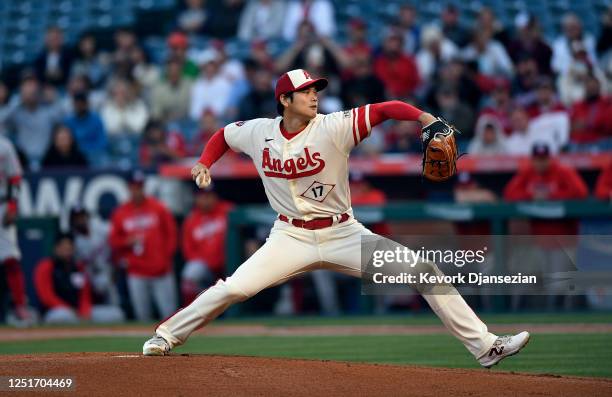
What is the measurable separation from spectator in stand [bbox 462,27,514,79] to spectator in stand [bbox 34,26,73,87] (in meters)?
5.77

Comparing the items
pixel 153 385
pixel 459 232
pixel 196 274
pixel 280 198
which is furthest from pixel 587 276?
pixel 153 385

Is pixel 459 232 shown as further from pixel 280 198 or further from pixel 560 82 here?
pixel 280 198

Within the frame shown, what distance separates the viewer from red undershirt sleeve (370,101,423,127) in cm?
621

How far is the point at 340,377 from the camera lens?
609cm

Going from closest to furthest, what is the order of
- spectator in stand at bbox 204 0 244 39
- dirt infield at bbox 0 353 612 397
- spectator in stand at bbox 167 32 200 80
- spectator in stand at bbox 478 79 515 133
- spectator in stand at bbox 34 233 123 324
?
1. dirt infield at bbox 0 353 612 397
2. spectator in stand at bbox 34 233 123 324
3. spectator in stand at bbox 478 79 515 133
4. spectator in stand at bbox 167 32 200 80
5. spectator in stand at bbox 204 0 244 39

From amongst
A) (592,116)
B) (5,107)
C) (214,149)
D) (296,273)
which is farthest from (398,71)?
(296,273)

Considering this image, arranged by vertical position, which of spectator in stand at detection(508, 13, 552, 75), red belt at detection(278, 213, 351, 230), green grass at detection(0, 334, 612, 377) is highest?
spectator in stand at detection(508, 13, 552, 75)

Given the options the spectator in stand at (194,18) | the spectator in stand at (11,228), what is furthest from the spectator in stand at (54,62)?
the spectator in stand at (11,228)

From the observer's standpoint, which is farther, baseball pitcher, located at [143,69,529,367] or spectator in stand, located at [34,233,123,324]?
spectator in stand, located at [34,233,123,324]

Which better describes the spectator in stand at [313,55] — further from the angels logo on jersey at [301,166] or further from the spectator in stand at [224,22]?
the angels logo on jersey at [301,166]

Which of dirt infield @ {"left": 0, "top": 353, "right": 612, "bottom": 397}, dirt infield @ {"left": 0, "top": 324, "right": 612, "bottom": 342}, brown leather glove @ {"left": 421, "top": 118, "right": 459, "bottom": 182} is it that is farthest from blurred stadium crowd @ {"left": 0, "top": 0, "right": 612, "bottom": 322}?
dirt infield @ {"left": 0, "top": 353, "right": 612, "bottom": 397}

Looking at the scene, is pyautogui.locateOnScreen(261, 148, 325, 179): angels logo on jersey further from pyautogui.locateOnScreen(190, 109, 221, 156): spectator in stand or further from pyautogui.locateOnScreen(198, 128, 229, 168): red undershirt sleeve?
pyautogui.locateOnScreen(190, 109, 221, 156): spectator in stand

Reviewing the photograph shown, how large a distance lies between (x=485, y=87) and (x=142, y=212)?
447 cm

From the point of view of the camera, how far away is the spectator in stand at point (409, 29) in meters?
14.5
